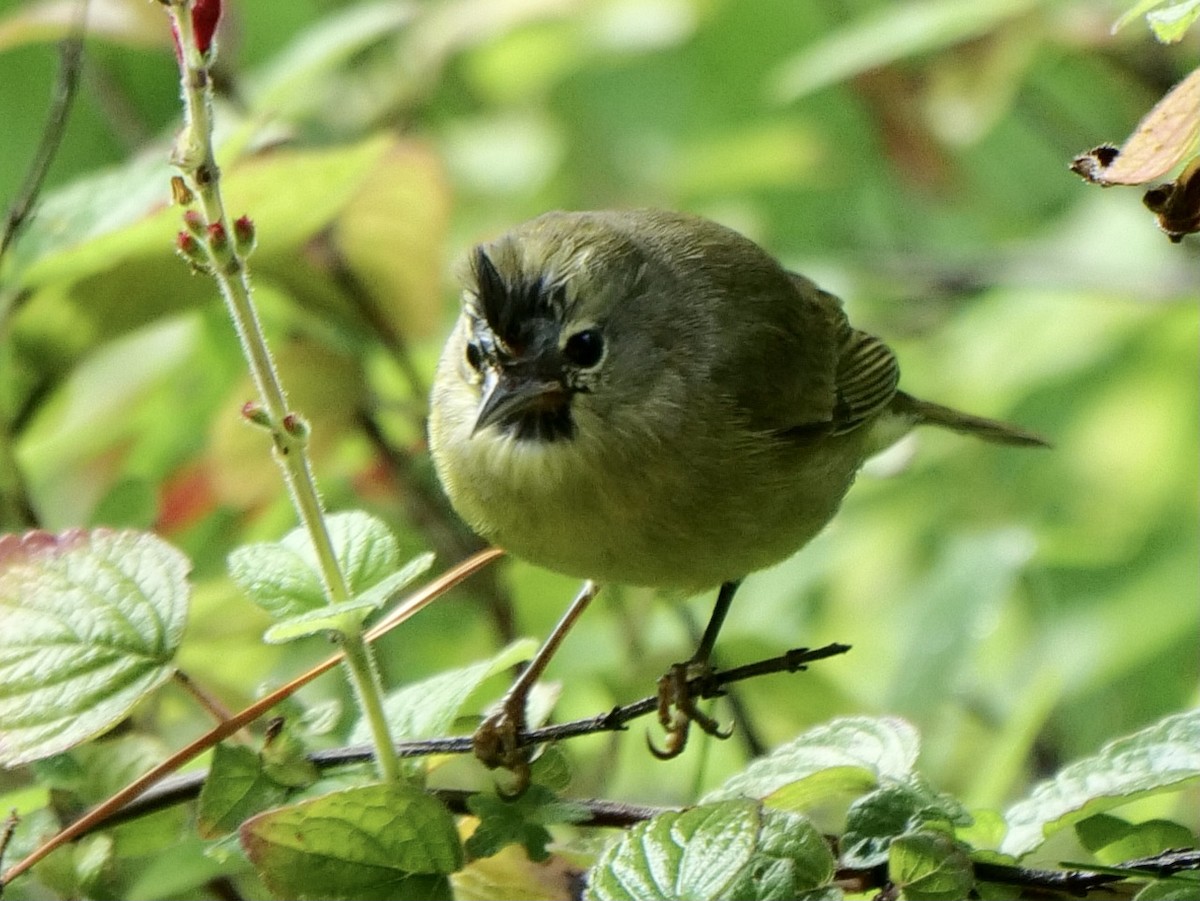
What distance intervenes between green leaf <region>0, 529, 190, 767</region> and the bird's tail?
5.90 feet

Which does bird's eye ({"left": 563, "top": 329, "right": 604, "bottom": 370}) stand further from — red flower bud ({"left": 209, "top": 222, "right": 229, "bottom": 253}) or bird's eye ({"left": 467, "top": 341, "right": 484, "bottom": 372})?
red flower bud ({"left": 209, "top": 222, "right": 229, "bottom": 253})

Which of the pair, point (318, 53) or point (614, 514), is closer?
point (614, 514)

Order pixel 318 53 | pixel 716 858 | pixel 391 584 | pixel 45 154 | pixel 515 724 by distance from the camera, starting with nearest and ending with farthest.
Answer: pixel 716 858
pixel 391 584
pixel 515 724
pixel 45 154
pixel 318 53

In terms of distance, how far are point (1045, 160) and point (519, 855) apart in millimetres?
4305

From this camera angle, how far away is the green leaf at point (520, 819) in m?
1.28

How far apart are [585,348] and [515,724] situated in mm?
595

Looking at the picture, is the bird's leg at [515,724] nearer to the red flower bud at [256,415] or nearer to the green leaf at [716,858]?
the green leaf at [716,858]

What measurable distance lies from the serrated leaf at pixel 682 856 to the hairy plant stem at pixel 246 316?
0.79 ft

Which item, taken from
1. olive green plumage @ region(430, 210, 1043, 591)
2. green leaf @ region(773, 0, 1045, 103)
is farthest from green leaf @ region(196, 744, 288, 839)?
green leaf @ region(773, 0, 1045, 103)

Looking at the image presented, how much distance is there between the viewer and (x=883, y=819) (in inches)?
47.6

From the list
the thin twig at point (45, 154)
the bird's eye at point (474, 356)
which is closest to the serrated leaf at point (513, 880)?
the bird's eye at point (474, 356)

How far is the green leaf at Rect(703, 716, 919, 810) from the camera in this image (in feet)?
4.30

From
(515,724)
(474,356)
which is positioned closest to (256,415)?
(515,724)

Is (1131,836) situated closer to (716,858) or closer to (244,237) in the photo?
(716,858)
